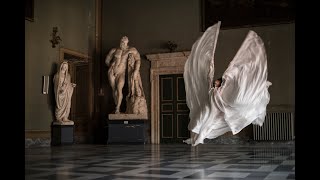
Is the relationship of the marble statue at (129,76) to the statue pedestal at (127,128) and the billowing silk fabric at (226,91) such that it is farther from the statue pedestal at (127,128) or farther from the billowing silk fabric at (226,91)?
the billowing silk fabric at (226,91)

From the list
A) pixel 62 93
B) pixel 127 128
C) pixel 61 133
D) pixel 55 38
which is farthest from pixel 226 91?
pixel 55 38

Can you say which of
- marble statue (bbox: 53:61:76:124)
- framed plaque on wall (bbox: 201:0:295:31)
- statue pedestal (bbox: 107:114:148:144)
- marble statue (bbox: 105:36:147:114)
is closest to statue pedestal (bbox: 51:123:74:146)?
marble statue (bbox: 53:61:76:124)

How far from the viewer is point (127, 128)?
469 inches

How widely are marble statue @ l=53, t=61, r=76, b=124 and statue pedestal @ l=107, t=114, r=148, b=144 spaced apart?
1.32m

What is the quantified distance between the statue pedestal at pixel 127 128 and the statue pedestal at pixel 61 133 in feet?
3.93

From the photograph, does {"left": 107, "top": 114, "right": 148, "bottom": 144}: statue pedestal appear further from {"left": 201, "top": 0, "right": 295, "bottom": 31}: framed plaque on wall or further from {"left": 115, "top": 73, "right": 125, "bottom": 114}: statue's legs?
{"left": 201, "top": 0, "right": 295, "bottom": 31}: framed plaque on wall

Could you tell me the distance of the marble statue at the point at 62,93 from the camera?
11.1 metres

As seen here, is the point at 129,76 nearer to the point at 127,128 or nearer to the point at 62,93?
the point at 127,128

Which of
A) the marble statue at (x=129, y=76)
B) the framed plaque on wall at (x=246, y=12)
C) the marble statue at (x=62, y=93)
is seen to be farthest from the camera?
the marble statue at (x=129, y=76)

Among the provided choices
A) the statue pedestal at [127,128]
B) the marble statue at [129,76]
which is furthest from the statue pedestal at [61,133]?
the marble statue at [129,76]

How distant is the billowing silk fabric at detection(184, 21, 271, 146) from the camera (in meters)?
7.22

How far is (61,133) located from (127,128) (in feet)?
6.07
